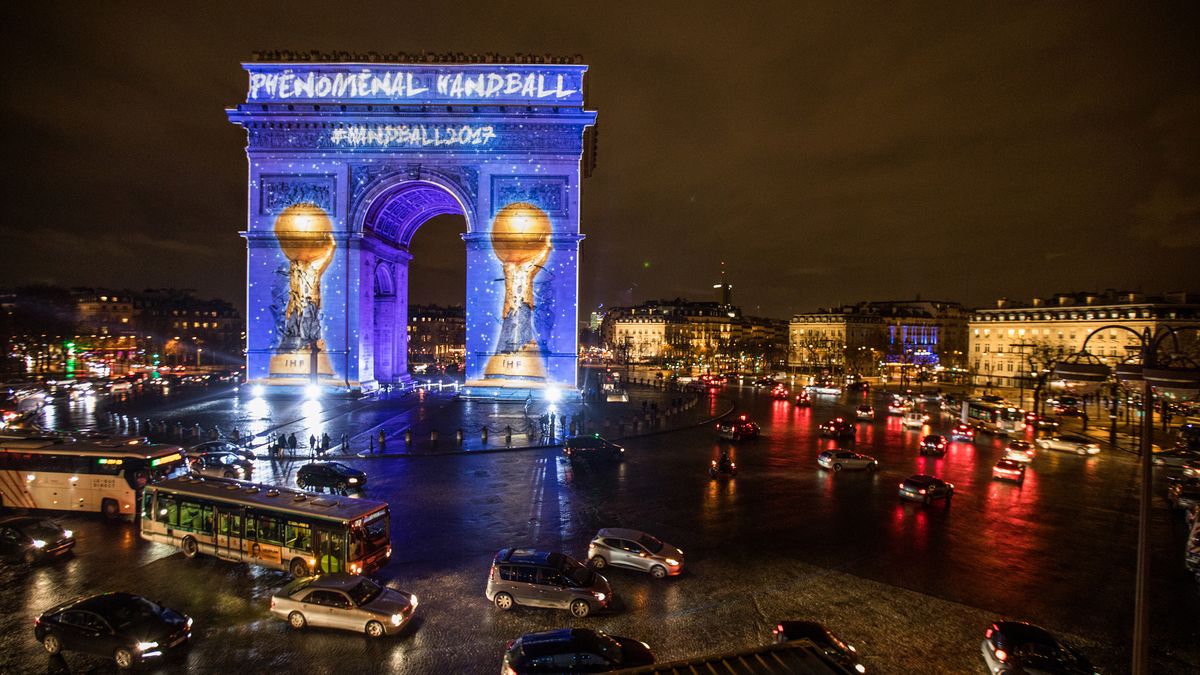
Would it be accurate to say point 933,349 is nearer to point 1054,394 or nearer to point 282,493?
point 1054,394

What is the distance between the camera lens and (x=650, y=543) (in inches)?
473

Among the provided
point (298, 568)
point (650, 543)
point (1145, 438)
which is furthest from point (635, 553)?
point (1145, 438)

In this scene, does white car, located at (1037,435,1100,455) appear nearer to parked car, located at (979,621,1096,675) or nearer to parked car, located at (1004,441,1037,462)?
parked car, located at (1004,441,1037,462)

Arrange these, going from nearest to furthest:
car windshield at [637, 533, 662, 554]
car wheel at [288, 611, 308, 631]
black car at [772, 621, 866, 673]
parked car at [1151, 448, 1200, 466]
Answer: black car at [772, 621, 866, 673] → car wheel at [288, 611, 308, 631] → car windshield at [637, 533, 662, 554] → parked car at [1151, 448, 1200, 466]

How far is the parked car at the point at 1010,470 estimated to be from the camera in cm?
2067

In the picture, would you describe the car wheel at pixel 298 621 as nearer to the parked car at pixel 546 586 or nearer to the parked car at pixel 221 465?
the parked car at pixel 546 586

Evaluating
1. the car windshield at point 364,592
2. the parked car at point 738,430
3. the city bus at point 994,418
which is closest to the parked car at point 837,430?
the parked car at point 738,430

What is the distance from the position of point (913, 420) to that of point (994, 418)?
623 cm

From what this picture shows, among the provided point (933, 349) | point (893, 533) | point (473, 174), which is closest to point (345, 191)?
point (473, 174)

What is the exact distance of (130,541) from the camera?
44.7 feet

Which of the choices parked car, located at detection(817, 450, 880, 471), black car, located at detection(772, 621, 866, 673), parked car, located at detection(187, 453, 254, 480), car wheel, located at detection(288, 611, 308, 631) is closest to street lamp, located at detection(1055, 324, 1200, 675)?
black car, located at detection(772, 621, 866, 673)

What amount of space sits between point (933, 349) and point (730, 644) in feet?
383

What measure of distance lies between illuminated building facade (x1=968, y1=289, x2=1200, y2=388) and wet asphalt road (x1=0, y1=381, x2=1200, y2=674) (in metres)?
52.4

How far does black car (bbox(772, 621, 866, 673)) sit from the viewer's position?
27.4 feet
